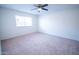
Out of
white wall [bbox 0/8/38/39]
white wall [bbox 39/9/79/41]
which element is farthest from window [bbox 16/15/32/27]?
white wall [bbox 39/9/79/41]

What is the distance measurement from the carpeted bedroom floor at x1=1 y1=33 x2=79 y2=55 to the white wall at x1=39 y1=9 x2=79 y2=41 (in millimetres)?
130

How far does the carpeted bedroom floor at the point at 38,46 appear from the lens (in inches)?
69.5

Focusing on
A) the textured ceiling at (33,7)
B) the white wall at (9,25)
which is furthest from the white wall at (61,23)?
the white wall at (9,25)

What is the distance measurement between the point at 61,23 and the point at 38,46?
0.74m

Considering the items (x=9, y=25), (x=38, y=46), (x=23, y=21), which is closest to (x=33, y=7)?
(x=23, y=21)

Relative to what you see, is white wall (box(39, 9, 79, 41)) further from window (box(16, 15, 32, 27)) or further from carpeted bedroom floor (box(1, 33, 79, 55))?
window (box(16, 15, 32, 27))

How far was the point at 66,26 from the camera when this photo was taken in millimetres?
1858

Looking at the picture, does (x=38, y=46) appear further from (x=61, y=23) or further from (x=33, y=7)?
(x=33, y=7)

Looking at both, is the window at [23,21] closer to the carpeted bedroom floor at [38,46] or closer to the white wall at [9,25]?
the white wall at [9,25]

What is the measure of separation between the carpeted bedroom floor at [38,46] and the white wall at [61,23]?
13 cm

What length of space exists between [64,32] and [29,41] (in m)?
0.80

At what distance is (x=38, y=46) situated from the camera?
1.80 meters
